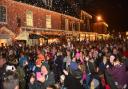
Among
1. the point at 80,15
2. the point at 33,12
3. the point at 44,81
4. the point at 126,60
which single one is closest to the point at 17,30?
the point at 33,12

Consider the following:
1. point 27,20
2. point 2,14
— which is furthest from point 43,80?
point 27,20

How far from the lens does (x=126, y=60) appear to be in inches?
583

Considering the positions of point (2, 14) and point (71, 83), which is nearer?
point (71, 83)

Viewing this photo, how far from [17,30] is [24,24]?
188 cm

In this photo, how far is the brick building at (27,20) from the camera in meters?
31.2

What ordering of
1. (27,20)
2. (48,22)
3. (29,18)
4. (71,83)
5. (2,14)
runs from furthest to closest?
(48,22) < (29,18) < (27,20) < (2,14) < (71,83)

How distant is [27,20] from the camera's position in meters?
36.0

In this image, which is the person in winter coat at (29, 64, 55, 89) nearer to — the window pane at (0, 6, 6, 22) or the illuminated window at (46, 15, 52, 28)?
the window pane at (0, 6, 6, 22)

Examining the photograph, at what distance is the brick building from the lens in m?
31.2

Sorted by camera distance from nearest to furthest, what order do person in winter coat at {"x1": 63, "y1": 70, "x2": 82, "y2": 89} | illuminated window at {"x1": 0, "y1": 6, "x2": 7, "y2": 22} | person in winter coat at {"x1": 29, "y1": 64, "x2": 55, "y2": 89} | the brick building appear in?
1. person in winter coat at {"x1": 29, "y1": 64, "x2": 55, "y2": 89}
2. person in winter coat at {"x1": 63, "y1": 70, "x2": 82, "y2": 89}
3. illuminated window at {"x1": 0, "y1": 6, "x2": 7, "y2": 22}
4. the brick building

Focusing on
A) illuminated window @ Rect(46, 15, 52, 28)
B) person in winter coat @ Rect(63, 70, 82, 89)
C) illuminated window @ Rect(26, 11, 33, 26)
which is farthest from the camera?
illuminated window @ Rect(46, 15, 52, 28)

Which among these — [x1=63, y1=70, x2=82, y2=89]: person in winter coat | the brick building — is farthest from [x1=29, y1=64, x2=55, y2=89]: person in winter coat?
the brick building

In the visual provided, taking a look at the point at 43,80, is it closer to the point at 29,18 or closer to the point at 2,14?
the point at 2,14

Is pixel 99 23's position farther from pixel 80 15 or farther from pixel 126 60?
pixel 126 60
